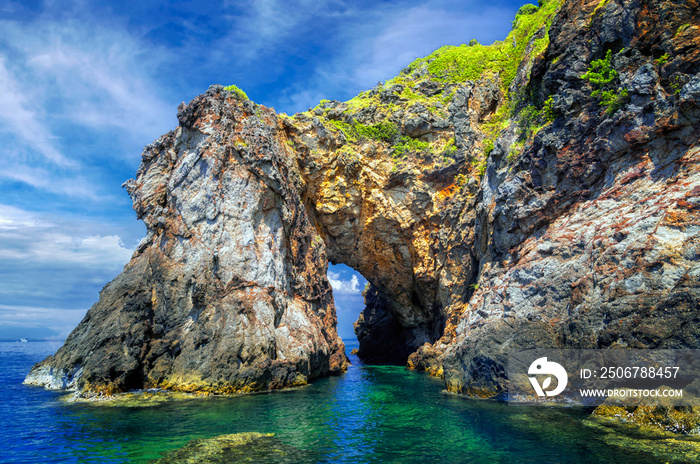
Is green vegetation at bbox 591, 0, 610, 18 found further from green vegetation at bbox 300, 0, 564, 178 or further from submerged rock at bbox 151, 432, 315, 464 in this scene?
submerged rock at bbox 151, 432, 315, 464

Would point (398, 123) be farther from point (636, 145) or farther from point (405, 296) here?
point (636, 145)

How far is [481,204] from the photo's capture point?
92.1ft

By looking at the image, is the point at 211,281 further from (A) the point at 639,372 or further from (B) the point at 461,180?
(A) the point at 639,372

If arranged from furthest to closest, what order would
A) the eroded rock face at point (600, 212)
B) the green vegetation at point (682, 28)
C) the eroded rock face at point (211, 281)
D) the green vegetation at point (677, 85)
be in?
the eroded rock face at point (211, 281)
the green vegetation at point (682, 28)
the green vegetation at point (677, 85)
the eroded rock face at point (600, 212)

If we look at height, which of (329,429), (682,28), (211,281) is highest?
(682,28)

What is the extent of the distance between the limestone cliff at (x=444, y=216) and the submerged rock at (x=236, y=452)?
10279mm

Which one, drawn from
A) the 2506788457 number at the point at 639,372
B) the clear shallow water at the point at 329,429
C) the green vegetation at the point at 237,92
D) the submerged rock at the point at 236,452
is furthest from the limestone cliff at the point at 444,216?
the submerged rock at the point at 236,452

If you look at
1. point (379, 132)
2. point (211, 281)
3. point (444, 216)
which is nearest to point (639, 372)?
point (444, 216)

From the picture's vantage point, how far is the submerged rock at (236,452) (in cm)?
1073

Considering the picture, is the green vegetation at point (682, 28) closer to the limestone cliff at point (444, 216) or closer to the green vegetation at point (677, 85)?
the limestone cliff at point (444, 216)

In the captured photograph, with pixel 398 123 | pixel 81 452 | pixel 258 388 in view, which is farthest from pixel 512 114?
pixel 81 452

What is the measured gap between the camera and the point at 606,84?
64.8 feet

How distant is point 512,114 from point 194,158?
23.0 metres

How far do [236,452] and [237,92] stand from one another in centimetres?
2592
